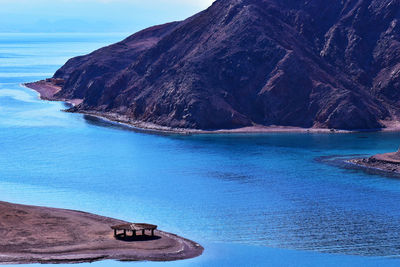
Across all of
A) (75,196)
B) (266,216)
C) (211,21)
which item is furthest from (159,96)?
(266,216)

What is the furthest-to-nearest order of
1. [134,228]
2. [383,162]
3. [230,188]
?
[383,162] < [230,188] < [134,228]

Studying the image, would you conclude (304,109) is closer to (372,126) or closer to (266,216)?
(372,126)

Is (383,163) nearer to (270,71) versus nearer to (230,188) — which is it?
(230,188)

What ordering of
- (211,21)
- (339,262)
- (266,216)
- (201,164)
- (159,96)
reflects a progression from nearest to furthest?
1. (339,262)
2. (266,216)
3. (201,164)
4. (159,96)
5. (211,21)

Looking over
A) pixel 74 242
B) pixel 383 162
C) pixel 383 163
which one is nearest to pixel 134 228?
pixel 74 242

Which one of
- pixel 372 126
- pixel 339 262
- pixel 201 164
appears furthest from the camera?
pixel 372 126

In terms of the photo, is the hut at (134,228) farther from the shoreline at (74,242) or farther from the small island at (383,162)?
the small island at (383,162)

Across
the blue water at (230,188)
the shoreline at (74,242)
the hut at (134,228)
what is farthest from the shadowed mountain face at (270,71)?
the hut at (134,228)
